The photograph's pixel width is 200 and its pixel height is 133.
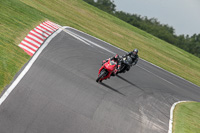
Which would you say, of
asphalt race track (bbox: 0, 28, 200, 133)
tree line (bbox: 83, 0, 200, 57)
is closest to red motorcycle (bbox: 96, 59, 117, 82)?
asphalt race track (bbox: 0, 28, 200, 133)

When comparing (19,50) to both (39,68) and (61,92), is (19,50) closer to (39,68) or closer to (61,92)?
(39,68)

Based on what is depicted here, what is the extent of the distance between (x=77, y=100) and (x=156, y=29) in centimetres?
6338

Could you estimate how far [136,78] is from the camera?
18.4 m

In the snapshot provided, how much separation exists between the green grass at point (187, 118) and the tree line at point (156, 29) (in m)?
45.2

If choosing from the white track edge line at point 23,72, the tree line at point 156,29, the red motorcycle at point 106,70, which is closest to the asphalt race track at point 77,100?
the white track edge line at point 23,72

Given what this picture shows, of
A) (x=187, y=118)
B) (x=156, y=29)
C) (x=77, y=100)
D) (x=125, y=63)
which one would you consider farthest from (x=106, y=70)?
(x=156, y=29)

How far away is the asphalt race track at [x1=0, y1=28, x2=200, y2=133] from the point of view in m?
8.46

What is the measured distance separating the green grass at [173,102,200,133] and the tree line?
45.2 meters

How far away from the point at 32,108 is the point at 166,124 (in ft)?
19.3

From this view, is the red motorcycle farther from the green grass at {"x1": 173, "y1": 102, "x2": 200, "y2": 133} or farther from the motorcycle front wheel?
the green grass at {"x1": 173, "y1": 102, "x2": 200, "y2": 133}

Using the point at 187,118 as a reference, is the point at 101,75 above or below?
above

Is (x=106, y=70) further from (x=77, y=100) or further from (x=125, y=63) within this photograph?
(x=77, y=100)

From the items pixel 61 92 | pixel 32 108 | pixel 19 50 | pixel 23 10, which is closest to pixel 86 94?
pixel 61 92

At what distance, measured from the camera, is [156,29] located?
71.6 meters
